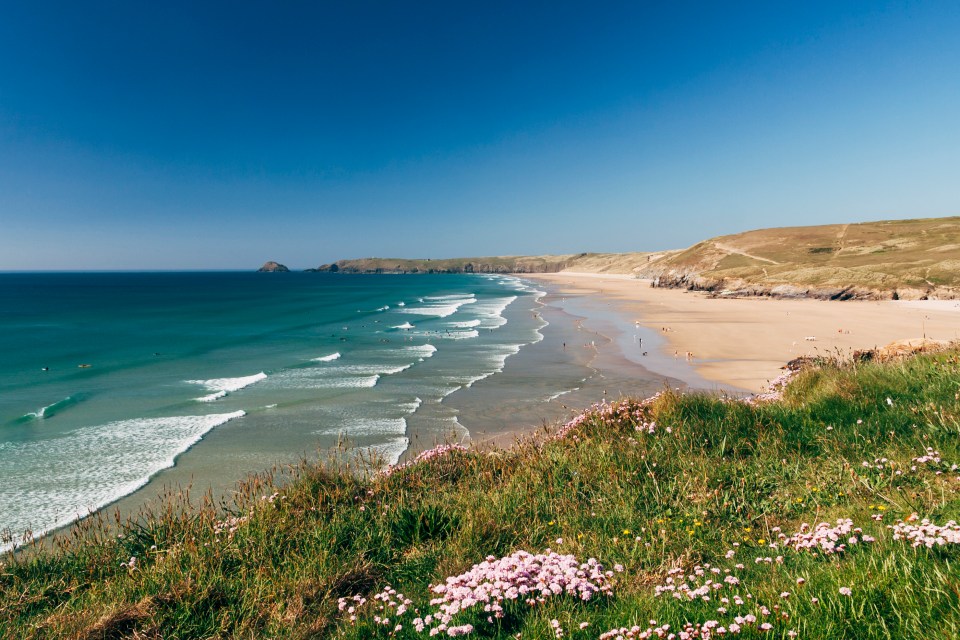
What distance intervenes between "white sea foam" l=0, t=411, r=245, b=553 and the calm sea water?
4 cm

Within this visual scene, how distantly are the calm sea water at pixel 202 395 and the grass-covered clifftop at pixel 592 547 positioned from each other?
5680 mm

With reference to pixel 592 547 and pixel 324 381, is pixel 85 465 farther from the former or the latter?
pixel 592 547

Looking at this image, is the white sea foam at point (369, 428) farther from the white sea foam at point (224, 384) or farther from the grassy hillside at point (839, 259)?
the grassy hillside at point (839, 259)

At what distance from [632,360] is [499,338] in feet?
37.8

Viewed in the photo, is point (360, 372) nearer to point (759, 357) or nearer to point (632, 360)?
point (632, 360)

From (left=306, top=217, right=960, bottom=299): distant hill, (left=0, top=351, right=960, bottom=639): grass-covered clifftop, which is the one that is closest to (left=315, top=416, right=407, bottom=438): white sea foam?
(left=0, top=351, right=960, bottom=639): grass-covered clifftop

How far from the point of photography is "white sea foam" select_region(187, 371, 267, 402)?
778 inches

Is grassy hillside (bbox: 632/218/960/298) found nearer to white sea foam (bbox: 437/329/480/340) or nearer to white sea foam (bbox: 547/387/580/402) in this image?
white sea foam (bbox: 437/329/480/340)

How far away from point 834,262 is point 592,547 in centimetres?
8656

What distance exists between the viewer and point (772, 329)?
33594 mm

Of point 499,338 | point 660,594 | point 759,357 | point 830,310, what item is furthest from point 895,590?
point 830,310

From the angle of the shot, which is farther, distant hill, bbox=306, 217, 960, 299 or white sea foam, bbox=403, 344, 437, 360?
distant hill, bbox=306, 217, 960, 299

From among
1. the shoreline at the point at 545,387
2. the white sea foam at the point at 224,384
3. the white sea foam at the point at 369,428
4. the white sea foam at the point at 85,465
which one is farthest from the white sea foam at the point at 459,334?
the white sea foam at the point at 85,465

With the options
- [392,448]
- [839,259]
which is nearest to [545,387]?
[392,448]
